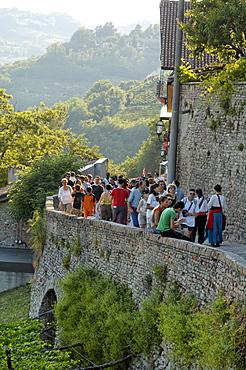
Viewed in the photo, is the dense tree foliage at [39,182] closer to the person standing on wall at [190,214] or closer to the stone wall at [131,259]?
the stone wall at [131,259]

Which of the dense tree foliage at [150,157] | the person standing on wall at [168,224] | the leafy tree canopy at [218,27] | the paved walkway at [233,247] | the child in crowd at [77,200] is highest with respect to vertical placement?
the leafy tree canopy at [218,27]

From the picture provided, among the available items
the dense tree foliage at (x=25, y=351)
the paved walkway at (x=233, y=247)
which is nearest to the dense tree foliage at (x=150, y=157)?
the paved walkway at (x=233, y=247)

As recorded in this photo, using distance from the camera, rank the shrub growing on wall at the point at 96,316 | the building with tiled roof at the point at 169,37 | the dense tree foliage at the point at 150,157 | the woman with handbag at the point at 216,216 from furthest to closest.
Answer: the dense tree foliage at the point at 150,157
the building with tiled roof at the point at 169,37
the woman with handbag at the point at 216,216
the shrub growing on wall at the point at 96,316

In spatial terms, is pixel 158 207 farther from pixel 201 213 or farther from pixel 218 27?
pixel 218 27

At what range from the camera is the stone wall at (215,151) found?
17.0 m

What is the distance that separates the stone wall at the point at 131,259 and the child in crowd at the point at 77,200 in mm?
242

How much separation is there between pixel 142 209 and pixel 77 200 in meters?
3.95

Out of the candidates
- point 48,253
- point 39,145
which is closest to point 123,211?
point 48,253

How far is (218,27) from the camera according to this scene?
67.5 ft

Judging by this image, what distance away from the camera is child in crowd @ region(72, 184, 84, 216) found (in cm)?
1877

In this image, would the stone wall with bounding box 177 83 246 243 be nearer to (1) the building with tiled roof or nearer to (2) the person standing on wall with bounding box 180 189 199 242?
(2) the person standing on wall with bounding box 180 189 199 242

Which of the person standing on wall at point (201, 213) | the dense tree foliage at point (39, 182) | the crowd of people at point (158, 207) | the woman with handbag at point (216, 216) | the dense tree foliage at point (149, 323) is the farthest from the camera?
the dense tree foliage at point (39, 182)

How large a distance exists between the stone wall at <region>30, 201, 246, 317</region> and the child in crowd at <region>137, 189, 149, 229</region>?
0.58 m

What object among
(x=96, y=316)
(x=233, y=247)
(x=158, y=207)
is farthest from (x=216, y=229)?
(x=96, y=316)
